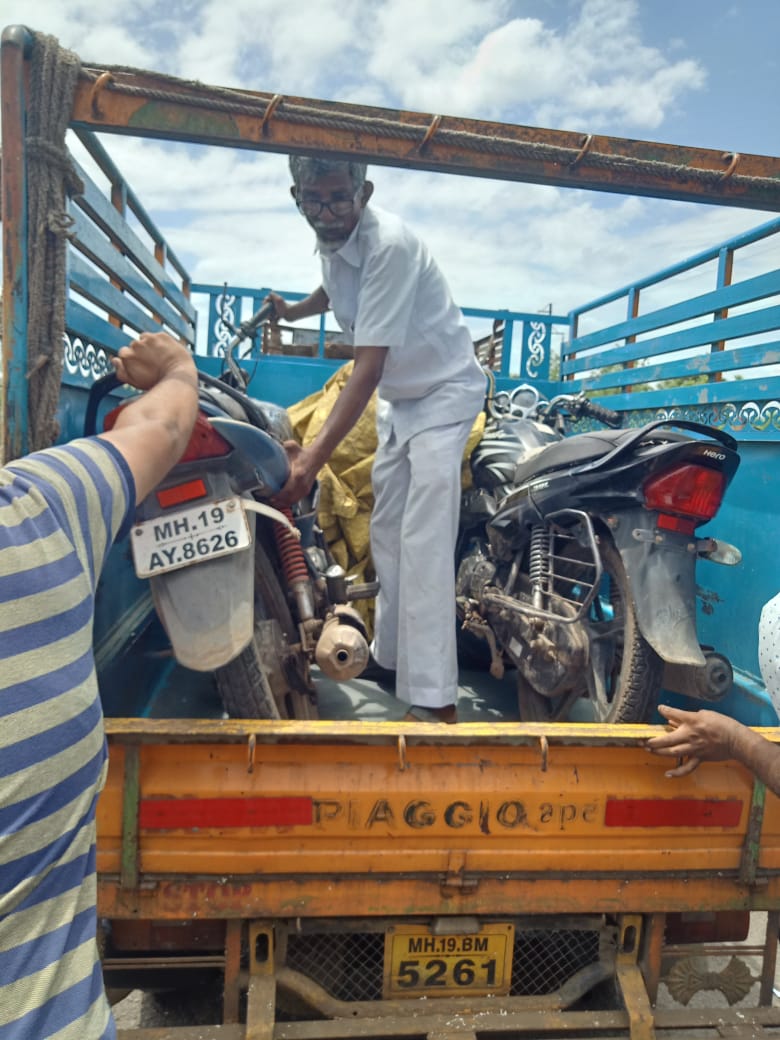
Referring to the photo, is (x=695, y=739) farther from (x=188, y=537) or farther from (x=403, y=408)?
(x=403, y=408)

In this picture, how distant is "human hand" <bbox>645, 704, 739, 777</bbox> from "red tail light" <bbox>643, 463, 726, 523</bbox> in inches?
25.1

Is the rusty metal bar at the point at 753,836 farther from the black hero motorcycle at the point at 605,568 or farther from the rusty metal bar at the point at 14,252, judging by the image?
the rusty metal bar at the point at 14,252

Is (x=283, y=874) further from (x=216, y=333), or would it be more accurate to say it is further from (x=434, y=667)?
(x=216, y=333)

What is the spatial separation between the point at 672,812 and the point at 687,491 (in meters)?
0.83

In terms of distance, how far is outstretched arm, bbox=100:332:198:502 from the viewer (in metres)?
1.10

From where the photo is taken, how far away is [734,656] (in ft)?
7.46

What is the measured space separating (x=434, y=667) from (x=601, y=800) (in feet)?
2.99

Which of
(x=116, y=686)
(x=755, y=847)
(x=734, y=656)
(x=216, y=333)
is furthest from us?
(x=216, y=333)

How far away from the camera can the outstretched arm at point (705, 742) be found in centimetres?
146

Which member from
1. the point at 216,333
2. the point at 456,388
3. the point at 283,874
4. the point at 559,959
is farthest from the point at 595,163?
the point at 216,333

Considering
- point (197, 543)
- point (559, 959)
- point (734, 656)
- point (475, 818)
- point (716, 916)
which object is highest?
point (197, 543)

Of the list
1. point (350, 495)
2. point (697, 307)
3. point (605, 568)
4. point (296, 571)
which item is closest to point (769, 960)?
point (605, 568)

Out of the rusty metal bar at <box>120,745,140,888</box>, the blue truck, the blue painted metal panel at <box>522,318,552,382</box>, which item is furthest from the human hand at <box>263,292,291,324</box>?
the rusty metal bar at <box>120,745,140,888</box>

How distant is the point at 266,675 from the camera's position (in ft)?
6.20
